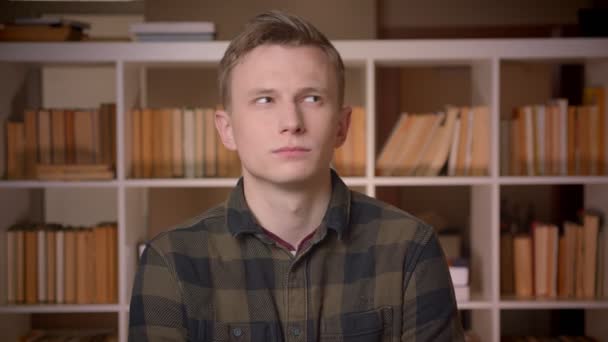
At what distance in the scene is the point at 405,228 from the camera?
127cm

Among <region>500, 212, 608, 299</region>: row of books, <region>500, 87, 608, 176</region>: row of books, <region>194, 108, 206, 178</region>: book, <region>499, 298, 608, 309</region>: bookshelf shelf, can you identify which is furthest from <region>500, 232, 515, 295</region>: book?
<region>194, 108, 206, 178</region>: book

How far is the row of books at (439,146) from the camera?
2658 mm

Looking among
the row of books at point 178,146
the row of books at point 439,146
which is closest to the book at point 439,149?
the row of books at point 439,146

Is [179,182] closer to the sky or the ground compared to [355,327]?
closer to the sky

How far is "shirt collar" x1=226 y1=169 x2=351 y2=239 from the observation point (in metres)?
1.23

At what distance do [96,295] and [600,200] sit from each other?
1.99 metres

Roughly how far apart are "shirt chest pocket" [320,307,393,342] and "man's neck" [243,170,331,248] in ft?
0.50

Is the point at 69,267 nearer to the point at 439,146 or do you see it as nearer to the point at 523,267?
the point at 439,146

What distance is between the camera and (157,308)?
1.19 m

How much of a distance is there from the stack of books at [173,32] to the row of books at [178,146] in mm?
265

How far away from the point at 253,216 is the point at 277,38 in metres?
0.31

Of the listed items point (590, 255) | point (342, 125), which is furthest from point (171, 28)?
point (590, 255)

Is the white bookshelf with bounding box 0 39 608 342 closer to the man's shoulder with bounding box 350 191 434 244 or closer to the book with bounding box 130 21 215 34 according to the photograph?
the book with bounding box 130 21 215 34

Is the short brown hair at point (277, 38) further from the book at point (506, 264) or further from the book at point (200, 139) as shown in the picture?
the book at point (506, 264)
